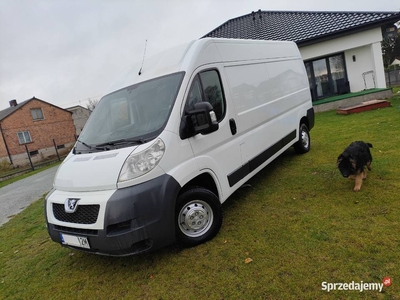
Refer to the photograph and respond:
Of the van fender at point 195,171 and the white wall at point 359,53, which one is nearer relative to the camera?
the van fender at point 195,171

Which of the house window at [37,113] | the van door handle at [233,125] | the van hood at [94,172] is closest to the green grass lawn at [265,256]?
the van hood at [94,172]

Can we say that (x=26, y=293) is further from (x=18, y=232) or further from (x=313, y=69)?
(x=313, y=69)

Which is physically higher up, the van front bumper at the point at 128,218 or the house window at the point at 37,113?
the house window at the point at 37,113

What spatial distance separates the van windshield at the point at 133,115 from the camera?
312cm

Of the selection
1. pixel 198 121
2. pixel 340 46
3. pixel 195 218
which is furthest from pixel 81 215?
pixel 340 46

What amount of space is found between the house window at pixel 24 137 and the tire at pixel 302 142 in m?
31.0

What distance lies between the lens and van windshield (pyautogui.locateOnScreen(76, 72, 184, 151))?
3.12 m

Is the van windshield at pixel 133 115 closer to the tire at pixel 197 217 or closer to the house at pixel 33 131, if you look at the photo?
the tire at pixel 197 217

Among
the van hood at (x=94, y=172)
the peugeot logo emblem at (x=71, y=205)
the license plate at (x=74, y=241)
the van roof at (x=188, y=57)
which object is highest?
the van roof at (x=188, y=57)

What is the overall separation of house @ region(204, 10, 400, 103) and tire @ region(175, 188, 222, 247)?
1295cm

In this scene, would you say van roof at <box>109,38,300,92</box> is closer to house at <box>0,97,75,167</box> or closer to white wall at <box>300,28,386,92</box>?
white wall at <box>300,28,386,92</box>

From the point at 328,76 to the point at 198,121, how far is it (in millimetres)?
13950

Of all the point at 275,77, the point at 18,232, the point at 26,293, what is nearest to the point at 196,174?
the point at 26,293

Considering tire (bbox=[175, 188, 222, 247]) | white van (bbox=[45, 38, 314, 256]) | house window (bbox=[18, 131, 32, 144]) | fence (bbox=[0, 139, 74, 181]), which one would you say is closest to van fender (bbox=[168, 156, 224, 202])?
white van (bbox=[45, 38, 314, 256])
